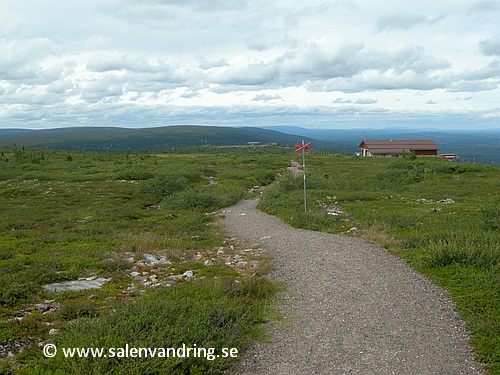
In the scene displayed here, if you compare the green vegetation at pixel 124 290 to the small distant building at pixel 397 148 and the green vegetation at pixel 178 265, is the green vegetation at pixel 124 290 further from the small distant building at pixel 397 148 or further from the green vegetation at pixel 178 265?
the small distant building at pixel 397 148

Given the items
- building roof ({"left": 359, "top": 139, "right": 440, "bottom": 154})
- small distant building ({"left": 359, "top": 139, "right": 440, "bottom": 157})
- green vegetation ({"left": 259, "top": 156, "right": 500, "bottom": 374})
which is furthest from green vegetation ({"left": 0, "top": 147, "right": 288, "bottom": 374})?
building roof ({"left": 359, "top": 139, "right": 440, "bottom": 154})

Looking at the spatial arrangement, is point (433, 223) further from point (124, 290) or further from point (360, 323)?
point (124, 290)

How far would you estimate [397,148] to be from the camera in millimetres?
80938

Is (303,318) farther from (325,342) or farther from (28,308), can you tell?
(28,308)

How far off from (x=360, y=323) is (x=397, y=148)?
7841cm

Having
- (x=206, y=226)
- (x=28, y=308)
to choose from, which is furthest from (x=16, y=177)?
(x=28, y=308)

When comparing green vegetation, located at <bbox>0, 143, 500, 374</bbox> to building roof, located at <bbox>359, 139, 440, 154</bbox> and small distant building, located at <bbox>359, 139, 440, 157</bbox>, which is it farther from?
building roof, located at <bbox>359, 139, 440, 154</bbox>

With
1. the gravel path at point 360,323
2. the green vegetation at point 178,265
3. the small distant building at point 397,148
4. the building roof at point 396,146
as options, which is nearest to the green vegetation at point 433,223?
the green vegetation at point 178,265

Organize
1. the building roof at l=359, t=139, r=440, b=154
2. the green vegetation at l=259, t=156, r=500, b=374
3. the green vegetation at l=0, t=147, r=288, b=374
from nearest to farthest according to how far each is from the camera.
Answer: the green vegetation at l=0, t=147, r=288, b=374 → the green vegetation at l=259, t=156, r=500, b=374 → the building roof at l=359, t=139, r=440, b=154

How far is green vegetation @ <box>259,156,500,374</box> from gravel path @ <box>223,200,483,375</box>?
423 millimetres

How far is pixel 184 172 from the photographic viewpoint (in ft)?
135

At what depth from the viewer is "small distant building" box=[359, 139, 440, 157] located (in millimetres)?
79375

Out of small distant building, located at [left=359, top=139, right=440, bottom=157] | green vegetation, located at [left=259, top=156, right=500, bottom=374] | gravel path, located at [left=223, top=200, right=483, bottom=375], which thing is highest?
small distant building, located at [left=359, top=139, right=440, bottom=157]

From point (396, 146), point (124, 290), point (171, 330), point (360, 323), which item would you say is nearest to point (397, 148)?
point (396, 146)
